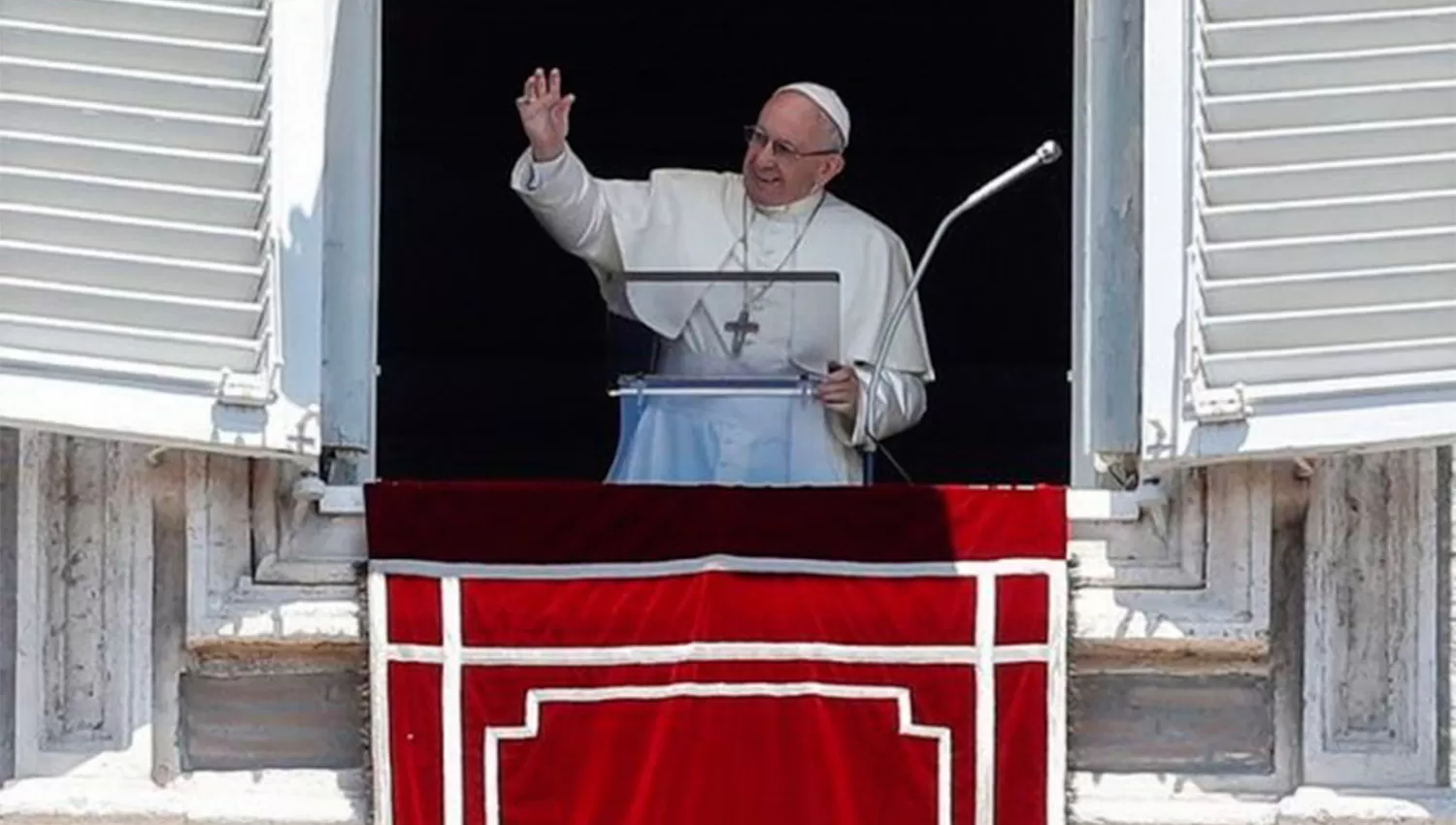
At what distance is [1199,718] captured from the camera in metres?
4.96

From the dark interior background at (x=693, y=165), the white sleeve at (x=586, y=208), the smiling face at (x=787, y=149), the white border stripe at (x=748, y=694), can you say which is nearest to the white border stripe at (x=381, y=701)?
the white border stripe at (x=748, y=694)

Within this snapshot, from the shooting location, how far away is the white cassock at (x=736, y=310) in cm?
515

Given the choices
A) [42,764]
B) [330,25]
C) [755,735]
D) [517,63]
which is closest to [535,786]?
[755,735]

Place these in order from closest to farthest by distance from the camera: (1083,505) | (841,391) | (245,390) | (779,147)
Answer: (245,390) < (1083,505) < (841,391) < (779,147)

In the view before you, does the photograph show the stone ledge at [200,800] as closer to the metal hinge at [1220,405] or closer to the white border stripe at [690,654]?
the white border stripe at [690,654]

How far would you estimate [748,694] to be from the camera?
4.82 metres

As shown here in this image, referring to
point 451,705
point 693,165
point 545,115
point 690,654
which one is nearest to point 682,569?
point 690,654

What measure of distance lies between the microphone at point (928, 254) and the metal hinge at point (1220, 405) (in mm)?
346

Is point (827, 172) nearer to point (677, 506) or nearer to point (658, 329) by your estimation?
point (658, 329)

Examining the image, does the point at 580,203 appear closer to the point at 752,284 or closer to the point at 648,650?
the point at 752,284

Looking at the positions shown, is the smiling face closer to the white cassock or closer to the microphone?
the white cassock

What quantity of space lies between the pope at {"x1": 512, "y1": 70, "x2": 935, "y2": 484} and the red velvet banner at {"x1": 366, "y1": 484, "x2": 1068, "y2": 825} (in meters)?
0.32

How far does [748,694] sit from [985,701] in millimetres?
293

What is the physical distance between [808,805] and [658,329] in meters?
0.74
